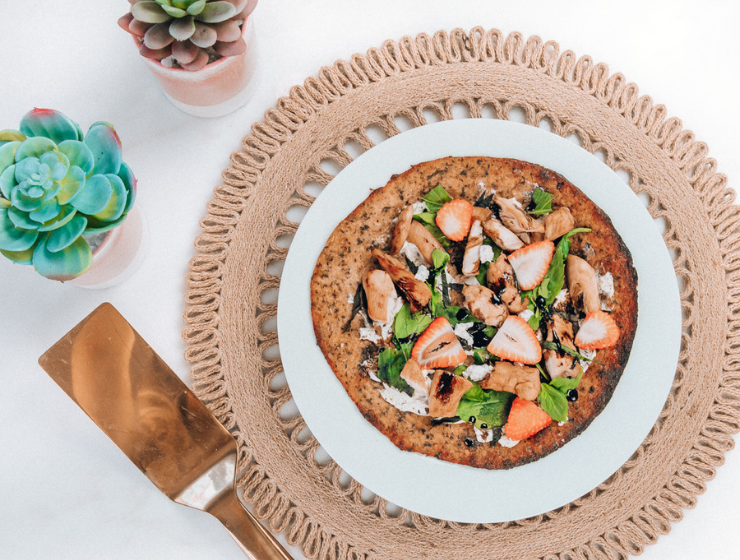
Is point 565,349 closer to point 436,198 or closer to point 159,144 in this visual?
point 436,198

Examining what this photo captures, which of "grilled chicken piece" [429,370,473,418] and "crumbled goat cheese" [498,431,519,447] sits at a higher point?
"grilled chicken piece" [429,370,473,418]

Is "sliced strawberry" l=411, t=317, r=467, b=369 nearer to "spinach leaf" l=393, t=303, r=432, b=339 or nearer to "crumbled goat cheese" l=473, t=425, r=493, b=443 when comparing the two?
"spinach leaf" l=393, t=303, r=432, b=339

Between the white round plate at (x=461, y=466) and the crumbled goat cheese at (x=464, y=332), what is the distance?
366 millimetres

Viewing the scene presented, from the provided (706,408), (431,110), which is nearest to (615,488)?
(706,408)

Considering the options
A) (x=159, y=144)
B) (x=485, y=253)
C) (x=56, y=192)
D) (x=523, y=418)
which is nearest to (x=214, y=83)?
Result: (x=159, y=144)

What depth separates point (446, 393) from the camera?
1.49 m

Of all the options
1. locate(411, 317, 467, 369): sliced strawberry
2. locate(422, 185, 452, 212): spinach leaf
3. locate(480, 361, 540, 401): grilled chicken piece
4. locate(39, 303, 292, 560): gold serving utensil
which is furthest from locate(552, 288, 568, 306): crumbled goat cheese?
locate(39, 303, 292, 560): gold serving utensil

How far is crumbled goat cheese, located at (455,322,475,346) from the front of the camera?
158 cm

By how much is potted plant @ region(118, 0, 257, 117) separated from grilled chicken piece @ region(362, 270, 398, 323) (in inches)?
28.1

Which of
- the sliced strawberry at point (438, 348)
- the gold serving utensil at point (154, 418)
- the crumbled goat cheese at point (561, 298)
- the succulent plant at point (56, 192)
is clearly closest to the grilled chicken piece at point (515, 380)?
the sliced strawberry at point (438, 348)

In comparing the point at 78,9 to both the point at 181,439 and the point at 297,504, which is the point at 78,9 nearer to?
the point at 181,439

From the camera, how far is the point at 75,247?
1353mm

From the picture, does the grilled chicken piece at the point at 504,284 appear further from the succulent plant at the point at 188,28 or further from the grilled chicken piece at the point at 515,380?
the succulent plant at the point at 188,28

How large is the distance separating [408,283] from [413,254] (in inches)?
4.5
